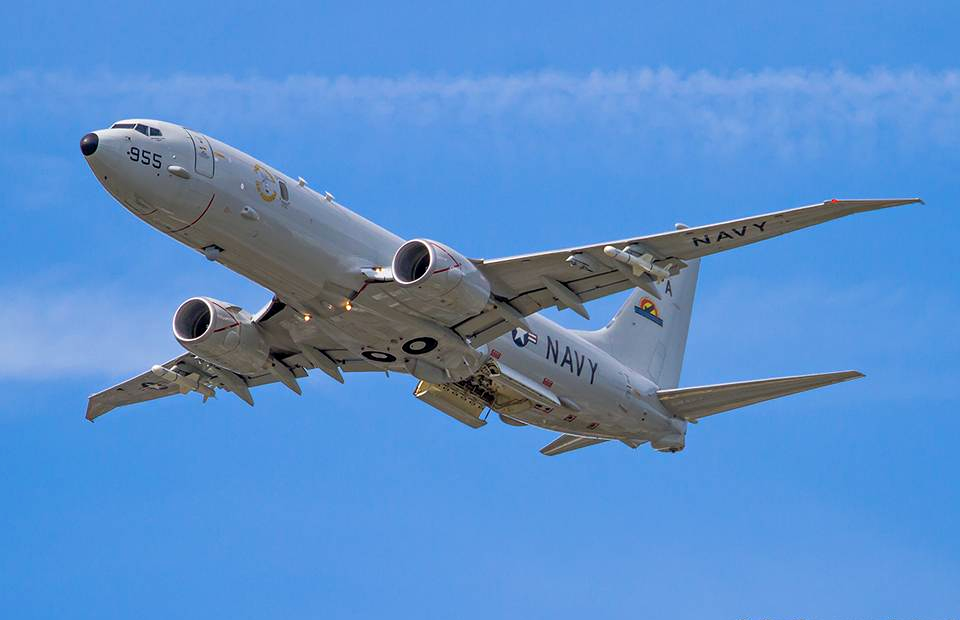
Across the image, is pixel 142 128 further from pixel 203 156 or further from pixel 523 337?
pixel 523 337

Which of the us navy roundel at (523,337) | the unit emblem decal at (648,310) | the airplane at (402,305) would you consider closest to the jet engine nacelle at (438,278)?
the airplane at (402,305)

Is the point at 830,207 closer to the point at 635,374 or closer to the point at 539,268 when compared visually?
the point at 539,268

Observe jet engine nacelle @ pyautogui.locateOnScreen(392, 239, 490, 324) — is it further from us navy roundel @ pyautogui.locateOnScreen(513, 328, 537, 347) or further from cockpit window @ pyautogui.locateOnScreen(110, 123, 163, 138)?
cockpit window @ pyautogui.locateOnScreen(110, 123, 163, 138)

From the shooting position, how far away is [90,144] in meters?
38.0

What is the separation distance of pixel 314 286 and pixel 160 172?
5393mm

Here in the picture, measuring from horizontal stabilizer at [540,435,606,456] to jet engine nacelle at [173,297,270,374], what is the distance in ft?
38.2

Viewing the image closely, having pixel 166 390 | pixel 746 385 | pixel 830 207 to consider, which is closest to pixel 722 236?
pixel 830 207

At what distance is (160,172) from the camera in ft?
126

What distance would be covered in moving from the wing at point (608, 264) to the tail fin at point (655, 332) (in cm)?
824

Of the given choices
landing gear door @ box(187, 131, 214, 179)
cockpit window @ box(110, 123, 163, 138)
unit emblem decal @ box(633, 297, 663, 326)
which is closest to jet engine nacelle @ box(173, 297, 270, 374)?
landing gear door @ box(187, 131, 214, 179)

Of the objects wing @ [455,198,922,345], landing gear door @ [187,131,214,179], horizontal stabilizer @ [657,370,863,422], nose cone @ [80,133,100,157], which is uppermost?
horizontal stabilizer @ [657,370,863,422]

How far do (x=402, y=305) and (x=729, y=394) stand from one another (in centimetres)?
1235

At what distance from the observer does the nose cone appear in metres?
38.0

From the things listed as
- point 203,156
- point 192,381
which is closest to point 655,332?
point 192,381
